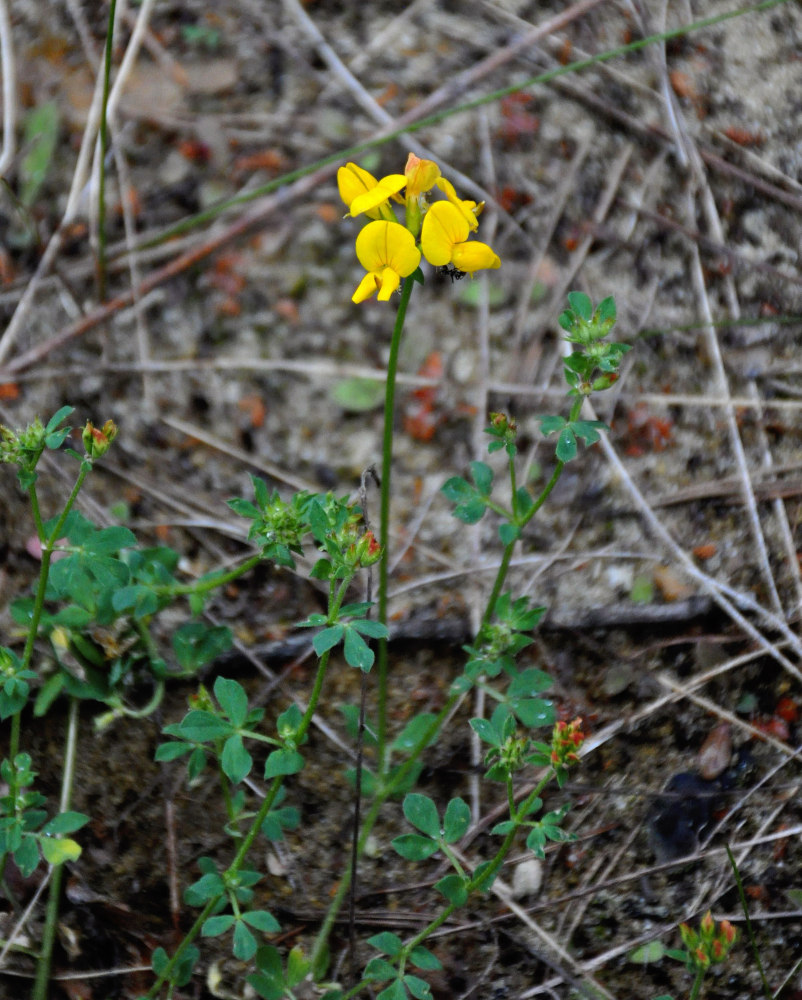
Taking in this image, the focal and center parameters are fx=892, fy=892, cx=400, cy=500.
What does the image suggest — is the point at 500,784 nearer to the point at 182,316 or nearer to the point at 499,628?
the point at 499,628

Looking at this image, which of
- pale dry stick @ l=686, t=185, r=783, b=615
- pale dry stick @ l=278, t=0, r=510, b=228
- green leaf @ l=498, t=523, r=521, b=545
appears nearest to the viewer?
green leaf @ l=498, t=523, r=521, b=545

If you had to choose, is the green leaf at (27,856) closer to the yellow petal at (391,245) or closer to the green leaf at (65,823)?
the green leaf at (65,823)

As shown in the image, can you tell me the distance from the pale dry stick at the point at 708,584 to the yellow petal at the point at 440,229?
112 cm

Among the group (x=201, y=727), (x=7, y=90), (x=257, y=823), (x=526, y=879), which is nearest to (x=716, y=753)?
(x=526, y=879)

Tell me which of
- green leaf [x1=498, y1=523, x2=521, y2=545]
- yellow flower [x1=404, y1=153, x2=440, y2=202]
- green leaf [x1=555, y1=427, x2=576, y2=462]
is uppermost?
yellow flower [x1=404, y1=153, x2=440, y2=202]

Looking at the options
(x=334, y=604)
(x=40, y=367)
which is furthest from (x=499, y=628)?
(x=40, y=367)

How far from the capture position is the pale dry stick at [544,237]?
288 centimetres

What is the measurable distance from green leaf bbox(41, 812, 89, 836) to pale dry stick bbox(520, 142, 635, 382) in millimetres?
1769

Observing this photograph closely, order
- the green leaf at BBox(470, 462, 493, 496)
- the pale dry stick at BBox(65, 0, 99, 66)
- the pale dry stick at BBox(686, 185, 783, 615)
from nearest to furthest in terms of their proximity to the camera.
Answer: the green leaf at BBox(470, 462, 493, 496) < the pale dry stick at BBox(686, 185, 783, 615) < the pale dry stick at BBox(65, 0, 99, 66)

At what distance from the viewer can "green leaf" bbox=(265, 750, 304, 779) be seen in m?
1.83

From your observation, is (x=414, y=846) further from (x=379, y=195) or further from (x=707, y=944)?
(x=379, y=195)

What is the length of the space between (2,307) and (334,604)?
176 cm

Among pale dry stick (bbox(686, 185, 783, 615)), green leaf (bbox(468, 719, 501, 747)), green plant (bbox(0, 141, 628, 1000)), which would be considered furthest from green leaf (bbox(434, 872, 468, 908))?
pale dry stick (bbox(686, 185, 783, 615))

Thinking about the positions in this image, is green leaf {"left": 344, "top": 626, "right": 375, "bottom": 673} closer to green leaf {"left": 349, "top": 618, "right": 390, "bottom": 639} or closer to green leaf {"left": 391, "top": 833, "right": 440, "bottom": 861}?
green leaf {"left": 349, "top": 618, "right": 390, "bottom": 639}
